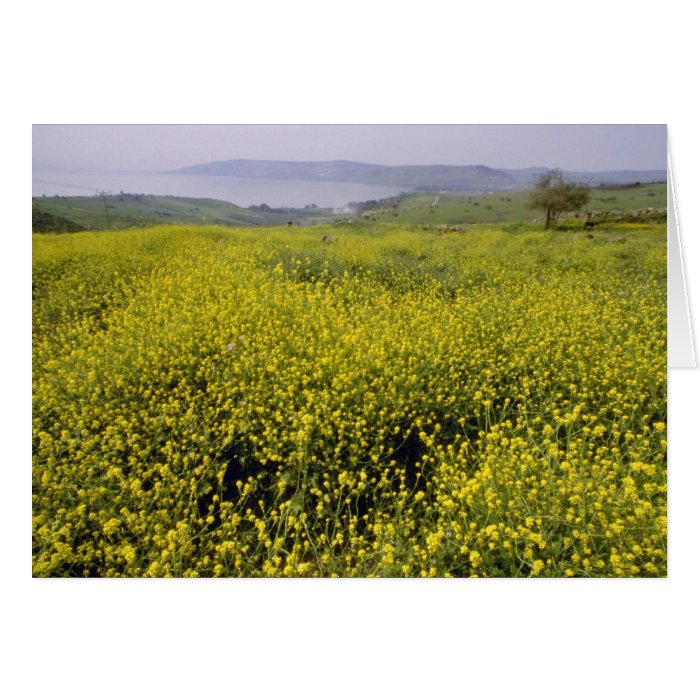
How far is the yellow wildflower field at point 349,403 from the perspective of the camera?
227 centimetres

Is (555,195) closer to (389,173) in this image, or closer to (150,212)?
(389,173)

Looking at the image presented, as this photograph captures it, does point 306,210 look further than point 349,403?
Yes

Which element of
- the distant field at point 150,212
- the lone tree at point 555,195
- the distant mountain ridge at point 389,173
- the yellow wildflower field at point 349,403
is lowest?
the yellow wildflower field at point 349,403

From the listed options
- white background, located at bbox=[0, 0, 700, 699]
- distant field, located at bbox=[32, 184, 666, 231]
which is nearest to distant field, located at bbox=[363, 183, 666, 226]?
distant field, located at bbox=[32, 184, 666, 231]

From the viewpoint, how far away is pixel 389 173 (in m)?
2.62

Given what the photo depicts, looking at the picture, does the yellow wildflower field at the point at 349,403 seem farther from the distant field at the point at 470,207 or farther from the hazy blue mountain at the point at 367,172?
the hazy blue mountain at the point at 367,172

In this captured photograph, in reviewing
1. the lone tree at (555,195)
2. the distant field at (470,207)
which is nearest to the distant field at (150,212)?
the distant field at (470,207)

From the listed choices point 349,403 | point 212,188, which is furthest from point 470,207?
point 212,188

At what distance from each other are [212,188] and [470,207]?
1.22m

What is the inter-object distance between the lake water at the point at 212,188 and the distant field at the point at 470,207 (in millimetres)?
91
